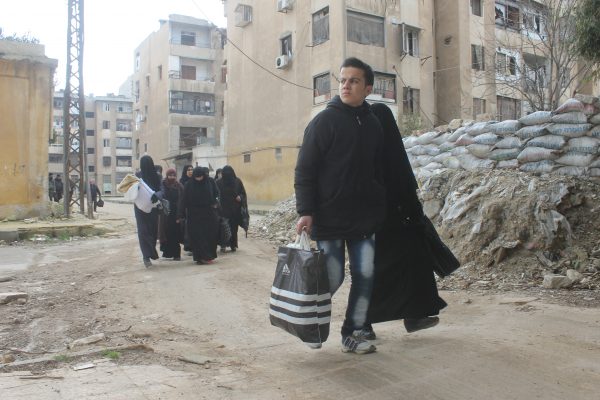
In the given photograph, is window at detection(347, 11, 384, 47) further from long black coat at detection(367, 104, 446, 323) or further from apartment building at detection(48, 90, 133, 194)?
apartment building at detection(48, 90, 133, 194)

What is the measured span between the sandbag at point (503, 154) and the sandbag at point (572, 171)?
0.76m

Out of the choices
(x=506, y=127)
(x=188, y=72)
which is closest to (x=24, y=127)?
(x=506, y=127)

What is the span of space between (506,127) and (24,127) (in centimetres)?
1155

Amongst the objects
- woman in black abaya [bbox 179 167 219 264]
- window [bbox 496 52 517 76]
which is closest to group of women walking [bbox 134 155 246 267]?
woman in black abaya [bbox 179 167 219 264]

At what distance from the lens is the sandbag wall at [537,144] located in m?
6.51

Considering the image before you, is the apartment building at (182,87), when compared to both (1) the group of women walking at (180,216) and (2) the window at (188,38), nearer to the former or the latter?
(2) the window at (188,38)

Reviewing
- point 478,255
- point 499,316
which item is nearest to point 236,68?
point 478,255

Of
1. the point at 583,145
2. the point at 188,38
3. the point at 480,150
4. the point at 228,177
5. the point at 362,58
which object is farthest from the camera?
the point at 188,38

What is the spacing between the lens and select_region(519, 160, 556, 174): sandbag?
22.2ft

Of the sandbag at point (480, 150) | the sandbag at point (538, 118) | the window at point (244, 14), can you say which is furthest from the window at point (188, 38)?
the sandbag at point (538, 118)

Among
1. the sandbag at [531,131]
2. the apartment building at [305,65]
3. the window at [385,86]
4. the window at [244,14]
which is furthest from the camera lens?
the window at [244,14]

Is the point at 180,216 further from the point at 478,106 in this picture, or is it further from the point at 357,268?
the point at 478,106

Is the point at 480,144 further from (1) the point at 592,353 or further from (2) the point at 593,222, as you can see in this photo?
(1) the point at 592,353

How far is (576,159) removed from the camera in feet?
21.5
